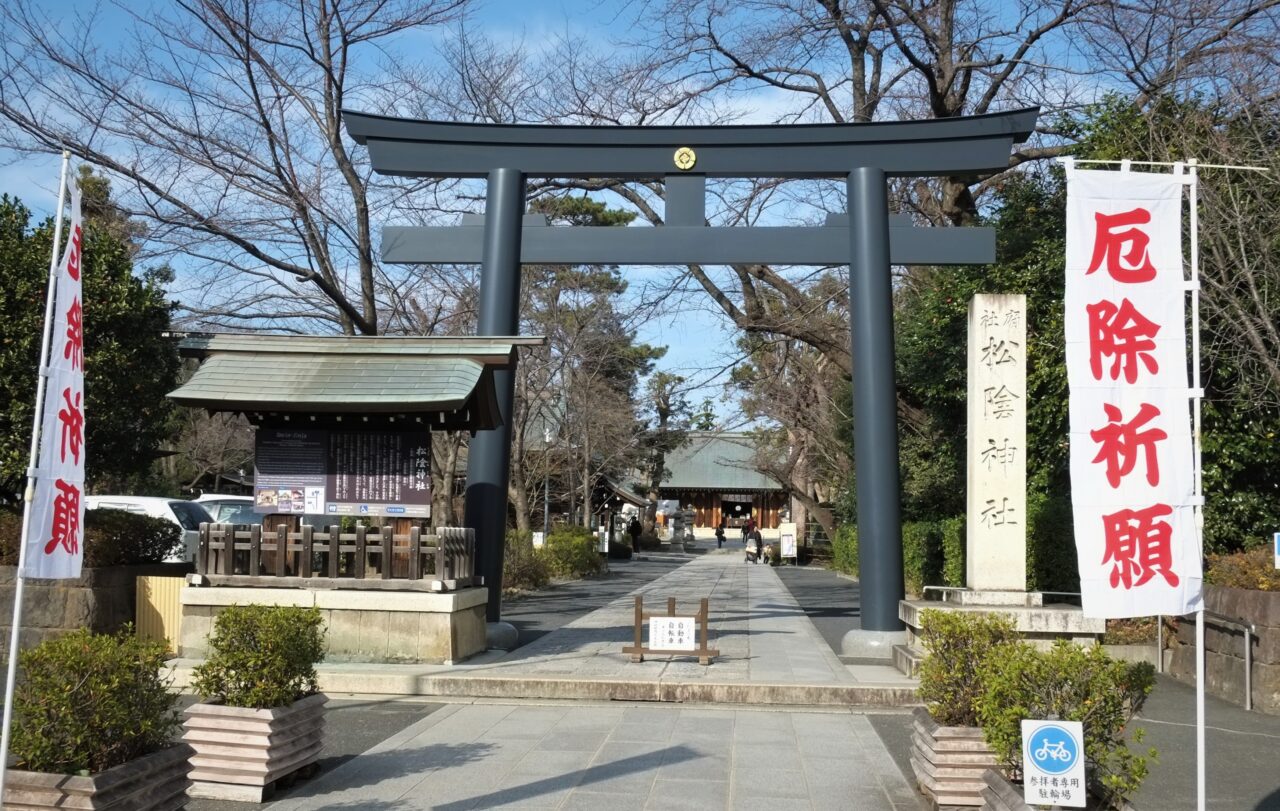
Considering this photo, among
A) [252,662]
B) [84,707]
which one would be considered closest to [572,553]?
[252,662]

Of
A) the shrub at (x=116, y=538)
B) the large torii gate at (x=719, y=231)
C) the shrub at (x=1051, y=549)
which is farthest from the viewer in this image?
the shrub at (x=1051, y=549)

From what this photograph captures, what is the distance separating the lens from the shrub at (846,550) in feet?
105

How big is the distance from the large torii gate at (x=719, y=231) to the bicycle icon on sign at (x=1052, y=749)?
24.3 feet

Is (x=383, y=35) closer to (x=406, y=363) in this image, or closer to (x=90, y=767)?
(x=406, y=363)

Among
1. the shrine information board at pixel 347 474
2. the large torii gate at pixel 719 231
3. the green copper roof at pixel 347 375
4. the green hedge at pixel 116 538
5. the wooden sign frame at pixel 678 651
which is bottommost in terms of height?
the wooden sign frame at pixel 678 651

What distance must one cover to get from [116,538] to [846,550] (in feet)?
79.0

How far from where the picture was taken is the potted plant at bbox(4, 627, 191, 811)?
5.41 metres

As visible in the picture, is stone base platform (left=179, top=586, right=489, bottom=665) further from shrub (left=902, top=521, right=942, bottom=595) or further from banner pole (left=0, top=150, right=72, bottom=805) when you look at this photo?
shrub (left=902, top=521, right=942, bottom=595)

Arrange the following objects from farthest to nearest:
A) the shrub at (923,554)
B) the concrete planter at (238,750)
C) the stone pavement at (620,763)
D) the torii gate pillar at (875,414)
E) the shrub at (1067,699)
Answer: the shrub at (923,554) < the torii gate pillar at (875,414) < the stone pavement at (620,763) < the concrete planter at (238,750) < the shrub at (1067,699)

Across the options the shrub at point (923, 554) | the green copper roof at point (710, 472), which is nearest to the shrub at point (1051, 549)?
the shrub at point (923, 554)

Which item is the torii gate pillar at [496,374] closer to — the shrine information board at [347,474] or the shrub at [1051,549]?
the shrine information board at [347,474]

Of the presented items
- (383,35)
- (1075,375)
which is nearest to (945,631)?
(1075,375)

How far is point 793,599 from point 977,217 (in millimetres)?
9225

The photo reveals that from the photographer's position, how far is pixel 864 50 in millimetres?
19281
